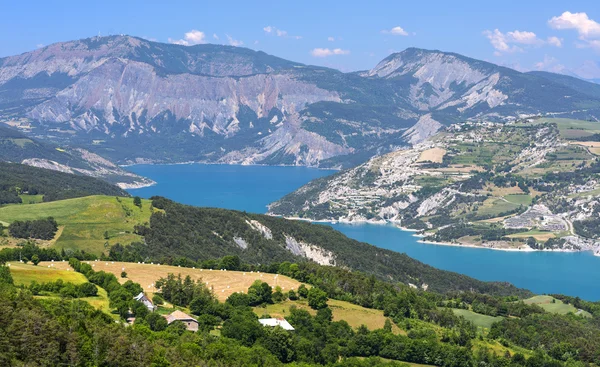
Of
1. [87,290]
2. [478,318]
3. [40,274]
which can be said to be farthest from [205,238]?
[87,290]

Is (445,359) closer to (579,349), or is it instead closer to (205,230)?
(579,349)

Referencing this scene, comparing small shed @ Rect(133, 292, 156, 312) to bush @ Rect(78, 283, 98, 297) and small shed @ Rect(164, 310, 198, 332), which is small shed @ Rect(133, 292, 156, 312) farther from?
bush @ Rect(78, 283, 98, 297)

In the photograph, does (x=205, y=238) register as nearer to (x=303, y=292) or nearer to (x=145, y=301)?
(x=303, y=292)

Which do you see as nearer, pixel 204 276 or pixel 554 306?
pixel 204 276

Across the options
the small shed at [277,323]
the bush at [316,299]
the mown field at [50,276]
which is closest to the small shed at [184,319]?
the mown field at [50,276]

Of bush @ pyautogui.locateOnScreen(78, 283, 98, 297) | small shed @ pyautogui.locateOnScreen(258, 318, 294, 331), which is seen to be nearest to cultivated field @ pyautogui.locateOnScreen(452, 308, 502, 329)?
small shed @ pyautogui.locateOnScreen(258, 318, 294, 331)

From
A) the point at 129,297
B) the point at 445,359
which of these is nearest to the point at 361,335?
the point at 445,359

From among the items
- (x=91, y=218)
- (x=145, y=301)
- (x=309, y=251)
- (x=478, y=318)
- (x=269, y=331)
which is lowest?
(x=309, y=251)

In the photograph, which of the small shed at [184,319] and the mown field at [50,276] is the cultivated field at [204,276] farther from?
the small shed at [184,319]
